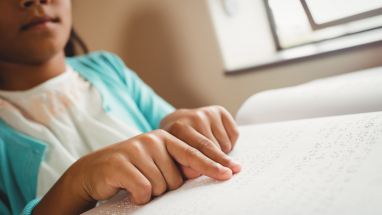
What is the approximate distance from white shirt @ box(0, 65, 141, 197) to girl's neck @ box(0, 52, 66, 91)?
0.07 ft

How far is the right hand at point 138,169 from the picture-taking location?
40cm

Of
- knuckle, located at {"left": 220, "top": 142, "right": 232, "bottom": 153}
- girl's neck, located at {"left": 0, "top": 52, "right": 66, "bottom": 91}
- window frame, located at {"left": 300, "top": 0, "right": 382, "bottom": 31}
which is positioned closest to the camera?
knuckle, located at {"left": 220, "top": 142, "right": 232, "bottom": 153}

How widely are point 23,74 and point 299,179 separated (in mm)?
634

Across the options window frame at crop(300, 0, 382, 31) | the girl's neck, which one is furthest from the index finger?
the girl's neck

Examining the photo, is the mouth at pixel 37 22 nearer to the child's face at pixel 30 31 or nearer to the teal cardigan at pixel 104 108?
the child's face at pixel 30 31

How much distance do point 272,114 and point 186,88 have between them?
50cm

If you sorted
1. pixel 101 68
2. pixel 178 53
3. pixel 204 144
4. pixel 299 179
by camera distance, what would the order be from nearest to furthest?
pixel 299 179, pixel 204 144, pixel 101 68, pixel 178 53

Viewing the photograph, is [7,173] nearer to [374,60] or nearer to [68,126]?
[68,126]

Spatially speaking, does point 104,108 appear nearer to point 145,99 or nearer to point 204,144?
point 145,99

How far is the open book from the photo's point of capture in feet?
0.96

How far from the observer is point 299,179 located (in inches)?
13.5

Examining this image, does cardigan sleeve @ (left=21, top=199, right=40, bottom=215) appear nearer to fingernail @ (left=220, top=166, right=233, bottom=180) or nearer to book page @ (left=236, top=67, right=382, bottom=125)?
fingernail @ (left=220, top=166, right=233, bottom=180)

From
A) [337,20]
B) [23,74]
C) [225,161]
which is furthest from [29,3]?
[337,20]

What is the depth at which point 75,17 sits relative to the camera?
1.30 m
